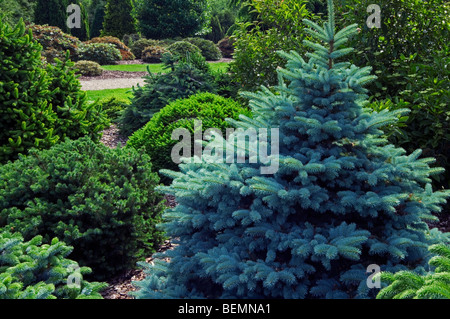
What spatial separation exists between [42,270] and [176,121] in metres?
2.99

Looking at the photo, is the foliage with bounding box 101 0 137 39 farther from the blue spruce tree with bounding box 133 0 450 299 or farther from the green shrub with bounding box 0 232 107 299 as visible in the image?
the blue spruce tree with bounding box 133 0 450 299

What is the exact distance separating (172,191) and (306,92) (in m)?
1.08

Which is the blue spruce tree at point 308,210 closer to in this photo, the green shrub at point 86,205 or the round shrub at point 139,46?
the green shrub at point 86,205

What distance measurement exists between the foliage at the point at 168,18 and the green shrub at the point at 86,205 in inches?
771

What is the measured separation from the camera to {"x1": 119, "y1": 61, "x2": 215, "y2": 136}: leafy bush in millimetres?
7066

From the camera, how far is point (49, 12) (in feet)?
70.4

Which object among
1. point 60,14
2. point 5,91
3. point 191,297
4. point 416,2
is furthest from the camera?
point 60,14

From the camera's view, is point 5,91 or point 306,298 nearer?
point 306,298

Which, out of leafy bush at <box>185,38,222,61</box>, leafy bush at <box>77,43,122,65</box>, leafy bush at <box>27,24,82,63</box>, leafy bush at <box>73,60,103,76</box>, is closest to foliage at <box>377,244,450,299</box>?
leafy bush at <box>73,60,103,76</box>

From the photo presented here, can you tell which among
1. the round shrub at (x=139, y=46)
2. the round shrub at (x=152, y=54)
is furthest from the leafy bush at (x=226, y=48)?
the round shrub at (x=152, y=54)

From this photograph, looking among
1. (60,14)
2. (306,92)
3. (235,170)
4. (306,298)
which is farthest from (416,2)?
(60,14)

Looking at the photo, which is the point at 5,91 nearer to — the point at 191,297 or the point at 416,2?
the point at 191,297

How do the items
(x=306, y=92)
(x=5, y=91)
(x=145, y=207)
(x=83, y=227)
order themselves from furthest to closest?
(x=5, y=91), (x=145, y=207), (x=83, y=227), (x=306, y=92)

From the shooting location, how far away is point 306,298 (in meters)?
2.47
